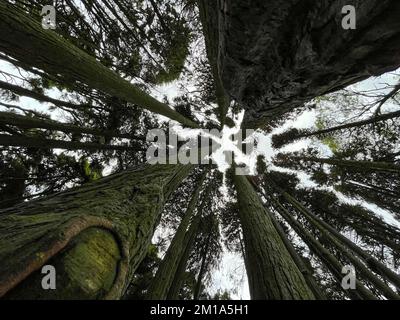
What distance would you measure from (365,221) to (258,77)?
6.58 meters

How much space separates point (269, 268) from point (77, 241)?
225cm

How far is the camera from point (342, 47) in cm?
152

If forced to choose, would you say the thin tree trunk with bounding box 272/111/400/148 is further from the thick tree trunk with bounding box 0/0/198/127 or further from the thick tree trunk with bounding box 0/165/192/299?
the thick tree trunk with bounding box 0/165/192/299

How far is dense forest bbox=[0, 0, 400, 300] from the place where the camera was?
1.30 m

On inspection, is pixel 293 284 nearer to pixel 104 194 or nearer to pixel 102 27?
pixel 104 194

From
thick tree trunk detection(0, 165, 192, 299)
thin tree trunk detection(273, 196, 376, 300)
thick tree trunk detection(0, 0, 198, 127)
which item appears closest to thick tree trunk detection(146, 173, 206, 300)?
thick tree trunk detection(0, 165, 192, 299)

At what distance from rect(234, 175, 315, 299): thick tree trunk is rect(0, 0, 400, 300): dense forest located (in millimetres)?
20

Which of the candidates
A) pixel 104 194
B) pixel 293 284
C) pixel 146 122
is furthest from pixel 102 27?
pixel 293 284

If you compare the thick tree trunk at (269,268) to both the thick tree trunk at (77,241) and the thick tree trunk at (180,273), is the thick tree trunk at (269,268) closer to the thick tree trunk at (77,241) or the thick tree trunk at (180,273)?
the thick tree trunk at (77,241)

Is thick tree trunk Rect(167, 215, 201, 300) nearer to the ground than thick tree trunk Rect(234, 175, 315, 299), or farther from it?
nearer to the ground

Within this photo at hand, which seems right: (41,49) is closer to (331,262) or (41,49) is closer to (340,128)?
(331,262)

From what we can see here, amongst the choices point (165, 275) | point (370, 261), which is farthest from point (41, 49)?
point (370, 261)

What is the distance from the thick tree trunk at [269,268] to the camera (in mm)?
2404

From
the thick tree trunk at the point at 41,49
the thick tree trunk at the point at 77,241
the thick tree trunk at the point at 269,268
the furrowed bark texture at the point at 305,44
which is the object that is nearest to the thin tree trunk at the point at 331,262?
the thick tree trunk at the point at 269,268
